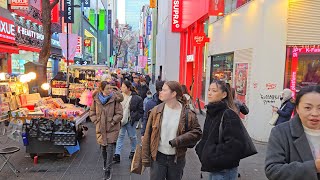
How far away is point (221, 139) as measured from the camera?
3.13 meters

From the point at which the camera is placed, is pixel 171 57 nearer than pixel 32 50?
No

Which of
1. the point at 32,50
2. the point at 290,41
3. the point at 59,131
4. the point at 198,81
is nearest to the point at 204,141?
the point at 59,131

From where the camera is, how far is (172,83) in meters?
3.81

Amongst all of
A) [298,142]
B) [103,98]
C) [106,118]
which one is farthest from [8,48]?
[298,142]

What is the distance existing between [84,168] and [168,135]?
3.27 metres

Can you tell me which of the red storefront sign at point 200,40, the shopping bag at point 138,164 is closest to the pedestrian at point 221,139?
the shopping bag at point 138,164

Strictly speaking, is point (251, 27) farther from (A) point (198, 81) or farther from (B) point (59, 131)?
(A) point (198, 81)

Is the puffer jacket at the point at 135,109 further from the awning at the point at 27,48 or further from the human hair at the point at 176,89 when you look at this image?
the awning at the point at 27,48

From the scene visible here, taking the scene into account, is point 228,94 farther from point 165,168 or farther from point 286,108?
point 286,108

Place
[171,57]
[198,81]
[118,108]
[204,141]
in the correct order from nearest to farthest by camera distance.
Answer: [204,141] < [118,108] < [198,81] < [171,57]

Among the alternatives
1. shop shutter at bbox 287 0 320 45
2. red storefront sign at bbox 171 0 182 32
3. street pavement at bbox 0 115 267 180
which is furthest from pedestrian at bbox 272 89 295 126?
red storefront sign at bbox 171 0 182 32

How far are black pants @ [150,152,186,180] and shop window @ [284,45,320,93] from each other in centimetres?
567

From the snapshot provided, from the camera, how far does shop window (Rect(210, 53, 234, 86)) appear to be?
11423mm

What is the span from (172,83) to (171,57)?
21063mm
